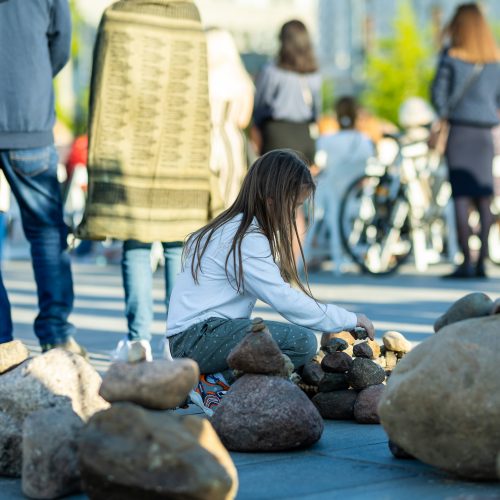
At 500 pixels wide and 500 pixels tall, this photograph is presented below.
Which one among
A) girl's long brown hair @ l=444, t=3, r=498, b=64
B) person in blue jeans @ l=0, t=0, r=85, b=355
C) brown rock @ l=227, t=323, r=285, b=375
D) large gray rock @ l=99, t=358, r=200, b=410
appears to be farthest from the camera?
girl's long brown hair @ l=444, t=3, r=498, b=64

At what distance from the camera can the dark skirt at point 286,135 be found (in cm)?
1009

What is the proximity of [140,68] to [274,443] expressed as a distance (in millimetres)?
2710

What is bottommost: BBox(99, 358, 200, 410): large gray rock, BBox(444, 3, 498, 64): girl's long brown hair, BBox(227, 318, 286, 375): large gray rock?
BBox(227, 318, 286, 375): large gray rock

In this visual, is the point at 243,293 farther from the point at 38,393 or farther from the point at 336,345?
the point at 38,393

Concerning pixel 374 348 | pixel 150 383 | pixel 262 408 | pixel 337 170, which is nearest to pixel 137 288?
pixel 374 348

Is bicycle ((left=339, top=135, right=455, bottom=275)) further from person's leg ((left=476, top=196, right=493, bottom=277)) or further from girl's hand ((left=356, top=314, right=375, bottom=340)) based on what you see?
girl's hand ((left=356, top=314, right=375, bottom=340))

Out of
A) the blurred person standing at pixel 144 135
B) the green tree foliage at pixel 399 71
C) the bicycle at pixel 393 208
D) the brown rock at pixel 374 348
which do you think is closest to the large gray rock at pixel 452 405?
the brown rock at pixel 374 348

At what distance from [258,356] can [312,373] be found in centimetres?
67

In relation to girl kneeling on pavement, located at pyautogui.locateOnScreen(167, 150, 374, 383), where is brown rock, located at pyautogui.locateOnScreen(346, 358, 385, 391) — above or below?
below

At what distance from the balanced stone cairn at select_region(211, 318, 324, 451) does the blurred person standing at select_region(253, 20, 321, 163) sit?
587 cm

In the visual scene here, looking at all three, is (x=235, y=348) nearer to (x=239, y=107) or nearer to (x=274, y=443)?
(x=274, y=443)

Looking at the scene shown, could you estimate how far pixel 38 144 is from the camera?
19.8 ft

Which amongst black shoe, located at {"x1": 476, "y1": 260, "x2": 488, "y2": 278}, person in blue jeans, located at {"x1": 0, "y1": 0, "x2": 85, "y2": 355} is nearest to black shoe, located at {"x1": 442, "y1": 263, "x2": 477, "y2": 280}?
black shoe, located at {"x1": 476, "y1": 260, "x2": 488, "y2": 278}

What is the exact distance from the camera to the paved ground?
3.55m
